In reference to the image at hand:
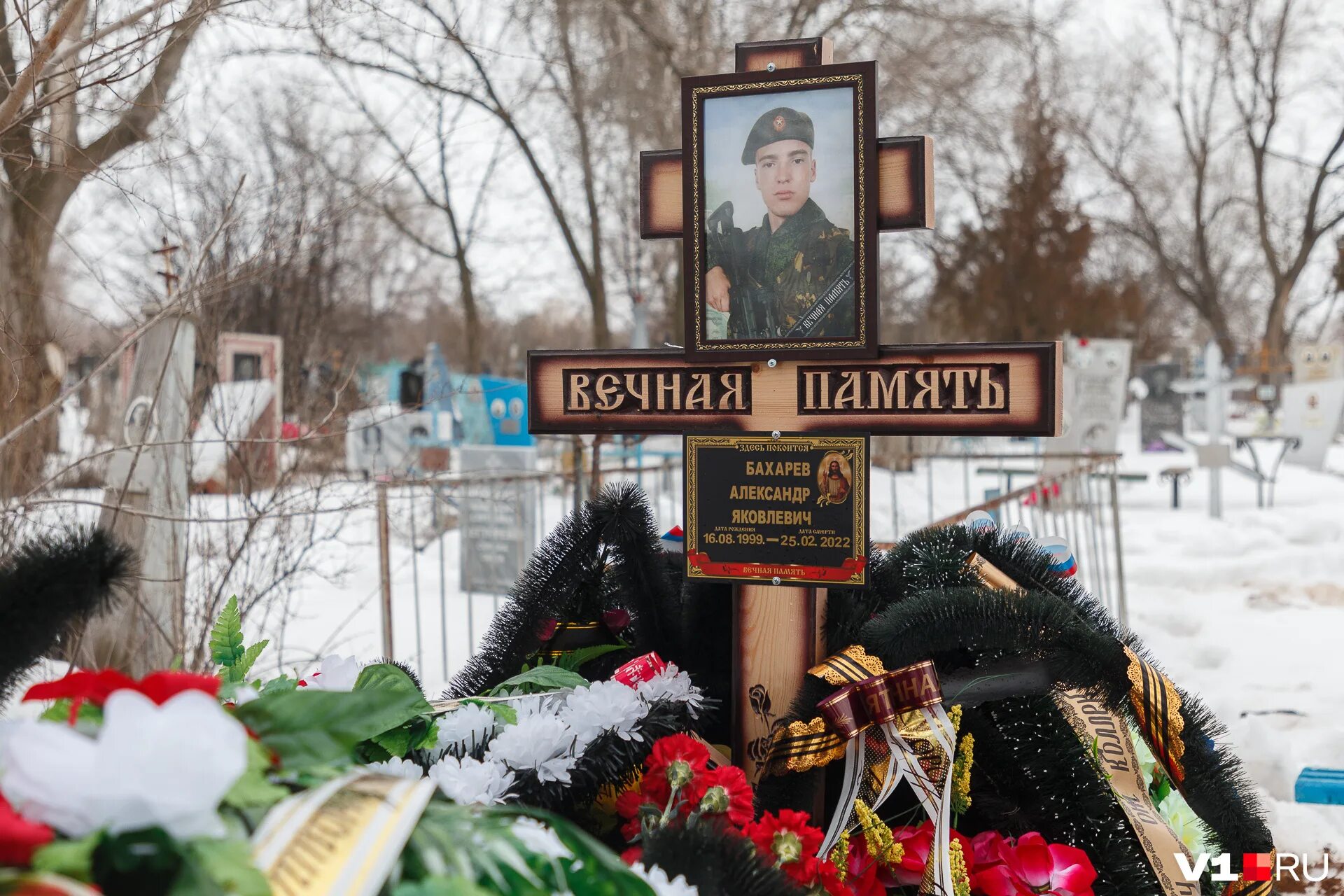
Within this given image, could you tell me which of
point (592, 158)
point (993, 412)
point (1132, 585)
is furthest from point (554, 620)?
point (592, 158)

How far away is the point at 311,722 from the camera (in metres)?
0.85

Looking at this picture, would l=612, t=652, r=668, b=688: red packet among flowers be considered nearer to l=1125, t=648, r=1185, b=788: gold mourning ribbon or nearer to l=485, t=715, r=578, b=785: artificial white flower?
l=485, t=715, r=578, b=785: artificial white flower

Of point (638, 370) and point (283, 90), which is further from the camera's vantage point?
point (283, 90)

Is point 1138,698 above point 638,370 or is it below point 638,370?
below

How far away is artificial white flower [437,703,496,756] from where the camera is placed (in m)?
1.56

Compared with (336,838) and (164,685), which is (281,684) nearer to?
(164,685)

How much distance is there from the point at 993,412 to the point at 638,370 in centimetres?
67

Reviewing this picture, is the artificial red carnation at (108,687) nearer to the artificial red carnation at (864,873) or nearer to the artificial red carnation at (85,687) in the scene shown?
the artificial red carnation at (85,687)

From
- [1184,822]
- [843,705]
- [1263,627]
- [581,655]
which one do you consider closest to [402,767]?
[581,655]

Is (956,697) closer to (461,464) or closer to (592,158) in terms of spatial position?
(461,464)

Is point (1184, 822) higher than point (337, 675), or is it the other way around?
point (337, 675)

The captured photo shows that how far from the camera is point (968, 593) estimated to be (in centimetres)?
164

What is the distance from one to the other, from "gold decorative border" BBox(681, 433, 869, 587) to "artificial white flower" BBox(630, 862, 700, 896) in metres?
0.89

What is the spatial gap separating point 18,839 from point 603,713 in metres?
0.99
